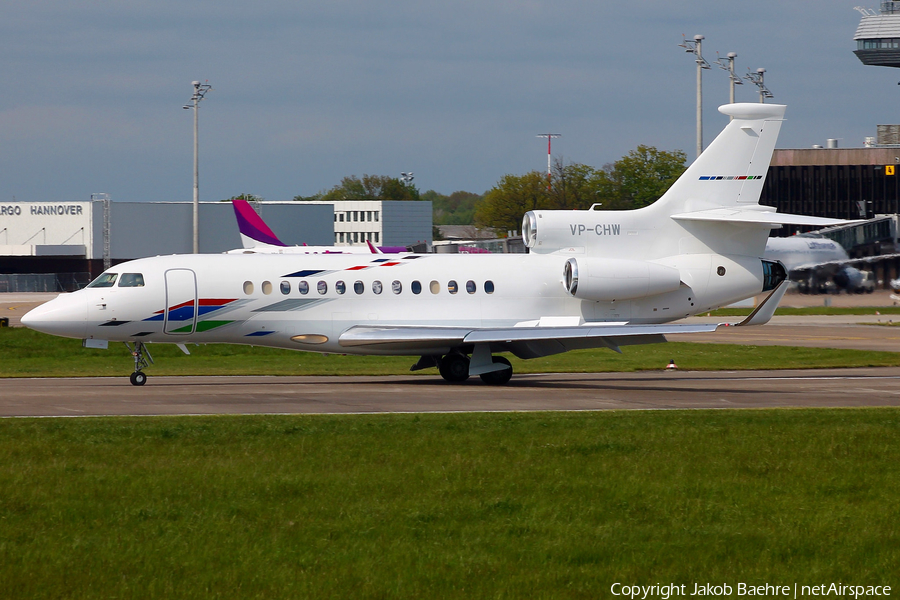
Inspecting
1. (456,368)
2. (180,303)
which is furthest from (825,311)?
(180,303)

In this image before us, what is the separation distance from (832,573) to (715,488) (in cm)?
289

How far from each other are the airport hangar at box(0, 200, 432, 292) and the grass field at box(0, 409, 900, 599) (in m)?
74.8

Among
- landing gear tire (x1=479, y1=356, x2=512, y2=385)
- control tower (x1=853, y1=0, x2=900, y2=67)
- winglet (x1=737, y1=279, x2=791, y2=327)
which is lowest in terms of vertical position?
landing gear tire (x1=479, y1=356, x2=512, y2=385)

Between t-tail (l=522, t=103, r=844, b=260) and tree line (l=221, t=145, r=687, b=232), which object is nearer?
t-tail (l=522, t=103, r=844, b=260)

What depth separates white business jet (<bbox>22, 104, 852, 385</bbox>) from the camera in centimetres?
2383

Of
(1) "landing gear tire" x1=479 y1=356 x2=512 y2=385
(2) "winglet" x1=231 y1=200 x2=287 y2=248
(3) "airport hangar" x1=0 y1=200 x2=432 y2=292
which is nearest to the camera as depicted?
(1) "landing gear tire" x1=479 y1=356 x2=512 y2=385

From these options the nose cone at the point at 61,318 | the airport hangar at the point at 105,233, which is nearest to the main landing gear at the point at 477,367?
the nose cone at the point at 61,318

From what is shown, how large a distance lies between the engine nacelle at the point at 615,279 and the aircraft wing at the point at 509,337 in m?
0.84

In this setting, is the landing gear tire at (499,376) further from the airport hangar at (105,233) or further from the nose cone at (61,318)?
the airport hangar at (105,233)

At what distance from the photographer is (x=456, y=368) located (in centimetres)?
Result: 2572

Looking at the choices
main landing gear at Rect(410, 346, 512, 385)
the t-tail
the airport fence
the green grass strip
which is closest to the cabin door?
main landing gear at Rect(410, 346, 512, 385)

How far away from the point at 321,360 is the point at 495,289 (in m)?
10.0

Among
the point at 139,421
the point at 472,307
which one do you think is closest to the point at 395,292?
the point at 472,307

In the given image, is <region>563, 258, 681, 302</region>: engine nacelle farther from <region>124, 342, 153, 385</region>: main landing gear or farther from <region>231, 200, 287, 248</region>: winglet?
<region>231, 200, 287, 248</region>: winglet
